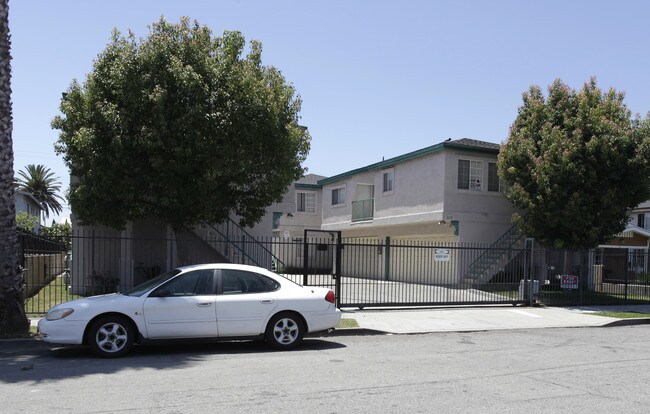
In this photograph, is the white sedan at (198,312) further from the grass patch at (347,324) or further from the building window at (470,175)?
the building window at (470,175)

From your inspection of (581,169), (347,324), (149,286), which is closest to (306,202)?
(581,169)

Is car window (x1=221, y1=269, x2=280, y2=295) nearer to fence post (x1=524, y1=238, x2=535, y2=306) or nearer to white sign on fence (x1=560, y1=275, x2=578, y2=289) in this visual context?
fence post (x1=524, y1=238, x2=535, y2=306)

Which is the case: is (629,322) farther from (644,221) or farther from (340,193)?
(644,221)

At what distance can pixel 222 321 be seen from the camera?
9.46 meters

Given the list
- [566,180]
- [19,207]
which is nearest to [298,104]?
[566,180]

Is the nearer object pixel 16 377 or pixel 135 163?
pixel 16 377

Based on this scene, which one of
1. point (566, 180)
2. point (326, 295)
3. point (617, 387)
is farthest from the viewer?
point (566, 180)

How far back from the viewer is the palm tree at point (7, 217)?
10.8 meters

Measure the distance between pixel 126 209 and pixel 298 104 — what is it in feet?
17.2

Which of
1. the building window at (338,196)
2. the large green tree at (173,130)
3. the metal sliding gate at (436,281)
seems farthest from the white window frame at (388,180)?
the large green tree at (173,130)

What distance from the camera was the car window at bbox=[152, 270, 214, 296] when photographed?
30.8 feet

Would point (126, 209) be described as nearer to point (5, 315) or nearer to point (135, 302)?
point (5, 315)

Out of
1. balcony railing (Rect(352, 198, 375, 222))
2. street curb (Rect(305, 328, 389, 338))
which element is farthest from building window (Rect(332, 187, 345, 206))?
street curb (Rect(305, 328, 389, 338))

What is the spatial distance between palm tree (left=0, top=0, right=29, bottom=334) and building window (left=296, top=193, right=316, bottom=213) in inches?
1098
